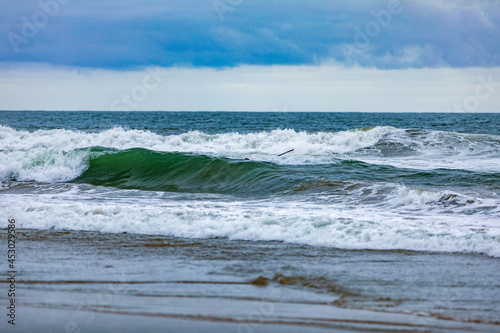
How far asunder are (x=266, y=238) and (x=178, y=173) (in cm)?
946

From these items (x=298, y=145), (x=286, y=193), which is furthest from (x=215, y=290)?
(x=298, y=145)

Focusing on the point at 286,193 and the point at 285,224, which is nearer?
the point at 285,224

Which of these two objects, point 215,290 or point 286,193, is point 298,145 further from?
point 215,290

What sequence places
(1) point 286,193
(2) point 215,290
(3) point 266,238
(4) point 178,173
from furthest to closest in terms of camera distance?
(4) point 178,173, (1) point 286,193, (3) point 266,238, (2) point 215,290

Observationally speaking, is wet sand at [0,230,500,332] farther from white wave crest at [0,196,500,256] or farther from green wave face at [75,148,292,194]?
green wave face at [75,148,292,194]

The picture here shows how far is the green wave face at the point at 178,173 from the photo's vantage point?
15359mm

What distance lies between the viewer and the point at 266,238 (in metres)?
8.73

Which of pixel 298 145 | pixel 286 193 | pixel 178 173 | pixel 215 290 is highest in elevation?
pixel 298 145

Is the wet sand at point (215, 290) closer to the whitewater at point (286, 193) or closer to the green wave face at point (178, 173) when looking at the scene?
the whitewater at point (286, 193)

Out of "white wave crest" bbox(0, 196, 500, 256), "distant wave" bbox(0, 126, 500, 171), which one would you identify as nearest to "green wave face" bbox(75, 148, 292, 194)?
"distant wave" bbox(0, 126, 500, 171)

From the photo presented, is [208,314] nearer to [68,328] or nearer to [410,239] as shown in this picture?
[68,328]

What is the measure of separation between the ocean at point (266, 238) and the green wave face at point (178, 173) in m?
0.08

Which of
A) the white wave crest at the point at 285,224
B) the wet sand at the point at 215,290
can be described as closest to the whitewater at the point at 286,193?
the white wave crest at the point at 285,224

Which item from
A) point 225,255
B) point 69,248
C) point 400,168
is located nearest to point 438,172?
point 400,168
